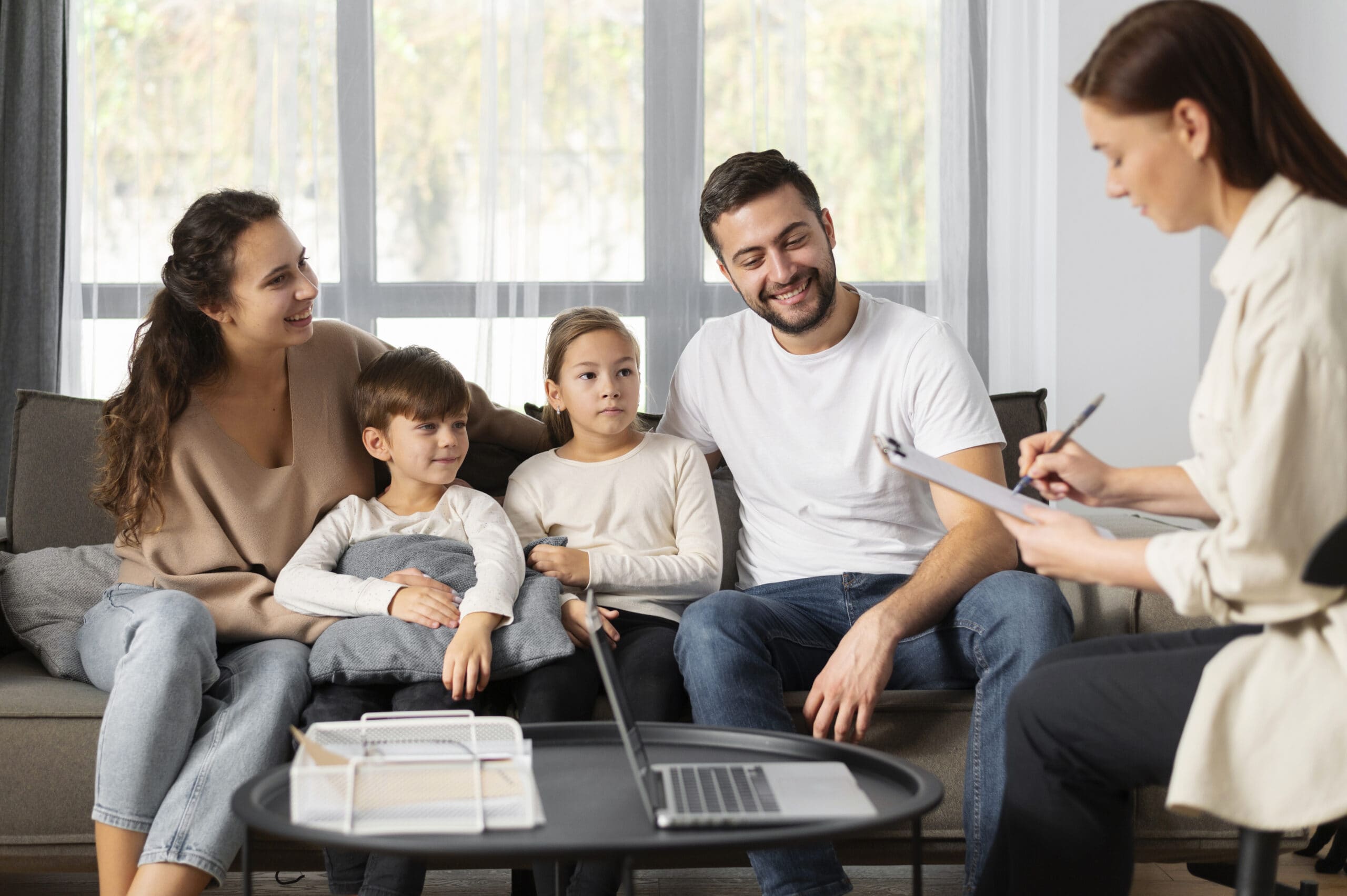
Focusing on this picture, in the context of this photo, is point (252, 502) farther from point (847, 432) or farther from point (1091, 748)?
point (1091, 748)

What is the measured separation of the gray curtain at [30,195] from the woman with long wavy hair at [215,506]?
1234 millimetres

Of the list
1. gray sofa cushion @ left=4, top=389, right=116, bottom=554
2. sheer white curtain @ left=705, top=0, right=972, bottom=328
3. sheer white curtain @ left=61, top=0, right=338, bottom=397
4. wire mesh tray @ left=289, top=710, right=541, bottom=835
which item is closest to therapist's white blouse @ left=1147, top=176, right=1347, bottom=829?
wire mesh tray @ left=289, top=710, right=541, bottom=835

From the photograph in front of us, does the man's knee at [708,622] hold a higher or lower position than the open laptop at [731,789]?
higher

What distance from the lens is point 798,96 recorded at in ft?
9.86

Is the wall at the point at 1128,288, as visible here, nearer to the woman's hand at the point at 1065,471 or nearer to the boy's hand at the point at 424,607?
the woman's hand at the point at 1065,471

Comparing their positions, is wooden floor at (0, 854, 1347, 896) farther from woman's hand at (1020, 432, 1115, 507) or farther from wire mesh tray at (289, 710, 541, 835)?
wire mesh tray at (289, 710, 541, 835)

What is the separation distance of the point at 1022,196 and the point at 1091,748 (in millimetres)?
2064

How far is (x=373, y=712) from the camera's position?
1622 millimetres

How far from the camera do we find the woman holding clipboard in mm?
992

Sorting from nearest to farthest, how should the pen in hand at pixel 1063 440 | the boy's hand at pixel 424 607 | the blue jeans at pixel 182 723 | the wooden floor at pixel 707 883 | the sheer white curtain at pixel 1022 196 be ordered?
the pen in hand at pixel 1063 440 < the blue jeans at pixel 182 723 < the boy's hand at pixel 424 607 < the wooden floor at pixel 707 883 < the sheer white curtain at pixel 1022 196

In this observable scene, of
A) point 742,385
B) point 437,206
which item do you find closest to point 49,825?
point 742,385

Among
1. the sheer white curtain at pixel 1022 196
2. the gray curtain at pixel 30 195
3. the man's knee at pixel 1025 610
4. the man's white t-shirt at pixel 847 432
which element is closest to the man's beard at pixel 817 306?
the man's white t-shirt at pixel 847 432

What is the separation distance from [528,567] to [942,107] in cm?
181

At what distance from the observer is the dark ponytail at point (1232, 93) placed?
3.43 feet
